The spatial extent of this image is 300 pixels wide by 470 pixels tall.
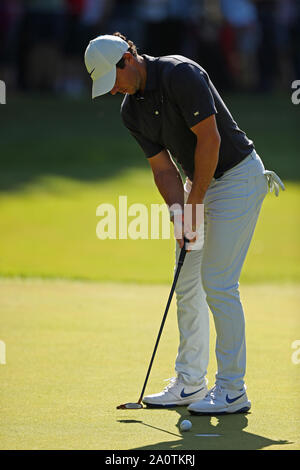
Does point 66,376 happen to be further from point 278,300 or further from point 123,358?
point 278,300

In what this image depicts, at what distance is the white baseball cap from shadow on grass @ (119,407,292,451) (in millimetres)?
1515

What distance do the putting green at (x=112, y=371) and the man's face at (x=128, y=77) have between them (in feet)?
4.86

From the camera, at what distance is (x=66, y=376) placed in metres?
5.05

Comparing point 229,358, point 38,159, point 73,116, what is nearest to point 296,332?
point 229,358

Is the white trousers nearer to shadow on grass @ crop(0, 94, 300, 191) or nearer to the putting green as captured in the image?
the putting green

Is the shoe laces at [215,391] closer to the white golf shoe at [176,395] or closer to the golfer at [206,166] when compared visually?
the golfer at [206,166]

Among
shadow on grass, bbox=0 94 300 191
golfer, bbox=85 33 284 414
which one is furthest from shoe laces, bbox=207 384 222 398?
shadow on grass, bbox=0 94 300 191

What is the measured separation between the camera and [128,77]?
4.44 metres

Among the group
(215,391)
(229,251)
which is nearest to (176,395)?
(215,391)

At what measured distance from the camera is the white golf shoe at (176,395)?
460 centimetres

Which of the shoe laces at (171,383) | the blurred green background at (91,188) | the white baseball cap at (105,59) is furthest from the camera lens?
the blurred green background at (91,188)

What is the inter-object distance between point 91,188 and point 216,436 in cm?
969

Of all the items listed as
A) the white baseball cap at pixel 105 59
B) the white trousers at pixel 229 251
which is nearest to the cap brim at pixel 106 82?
the white baseball cap at pixel 105 59

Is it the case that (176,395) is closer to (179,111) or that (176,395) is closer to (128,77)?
(179,111)
